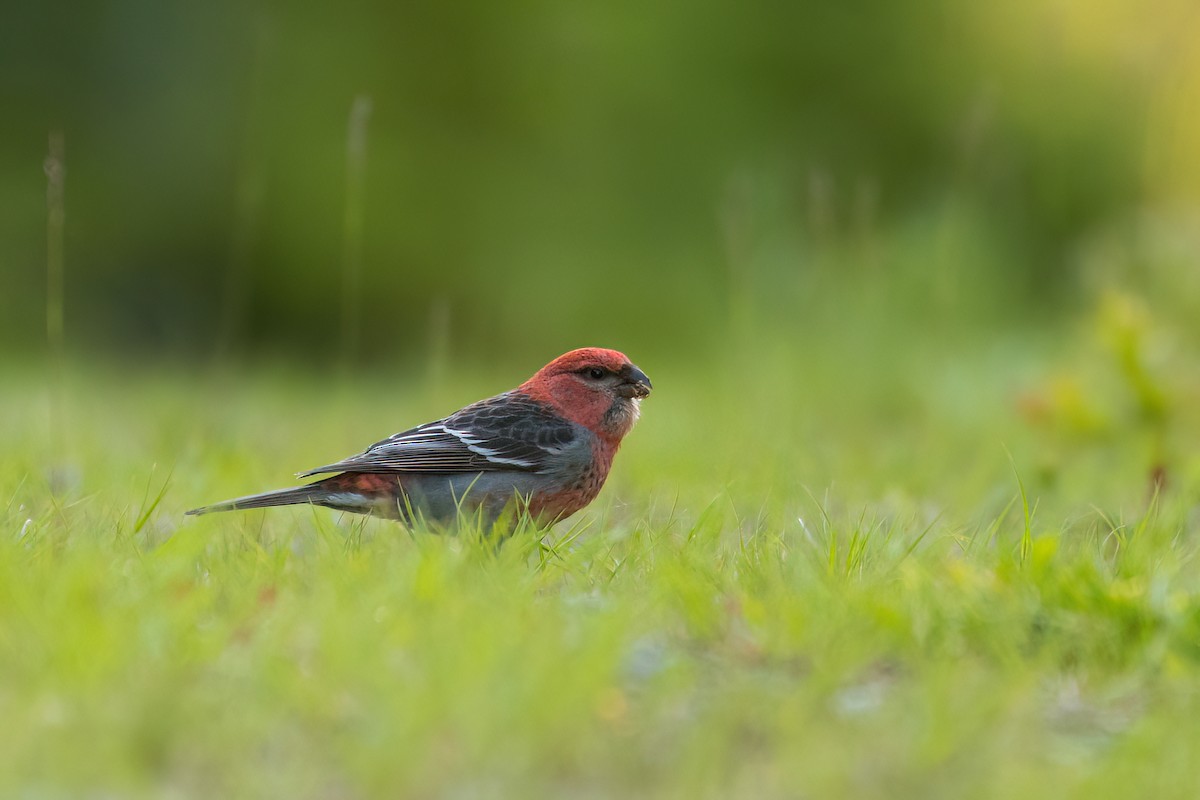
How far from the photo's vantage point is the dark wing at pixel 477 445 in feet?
16.5

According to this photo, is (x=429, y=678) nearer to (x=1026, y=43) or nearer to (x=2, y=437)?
(x=2, y=437)

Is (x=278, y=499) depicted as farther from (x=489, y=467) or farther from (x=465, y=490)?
(x=489, y=467)

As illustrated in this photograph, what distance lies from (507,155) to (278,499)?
1154 centimetres

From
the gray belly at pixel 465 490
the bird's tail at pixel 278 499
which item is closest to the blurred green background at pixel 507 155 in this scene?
the gray belly at pixel 465 490

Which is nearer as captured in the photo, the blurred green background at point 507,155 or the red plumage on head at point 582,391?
the red plumage on head at point 582,391

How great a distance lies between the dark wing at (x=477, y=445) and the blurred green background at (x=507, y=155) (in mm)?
7386

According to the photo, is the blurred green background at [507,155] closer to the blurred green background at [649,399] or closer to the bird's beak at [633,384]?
the blurred green background at [649,399]

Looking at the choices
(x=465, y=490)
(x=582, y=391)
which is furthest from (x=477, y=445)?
(x=582, y=391)

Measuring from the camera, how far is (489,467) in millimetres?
5133

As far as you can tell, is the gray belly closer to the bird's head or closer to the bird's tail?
the bird's tail

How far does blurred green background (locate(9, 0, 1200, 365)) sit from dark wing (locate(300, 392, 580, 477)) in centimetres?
739

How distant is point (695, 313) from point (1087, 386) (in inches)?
292

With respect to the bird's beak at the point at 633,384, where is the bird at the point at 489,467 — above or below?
below

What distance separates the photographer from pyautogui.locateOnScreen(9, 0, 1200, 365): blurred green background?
539 inches
